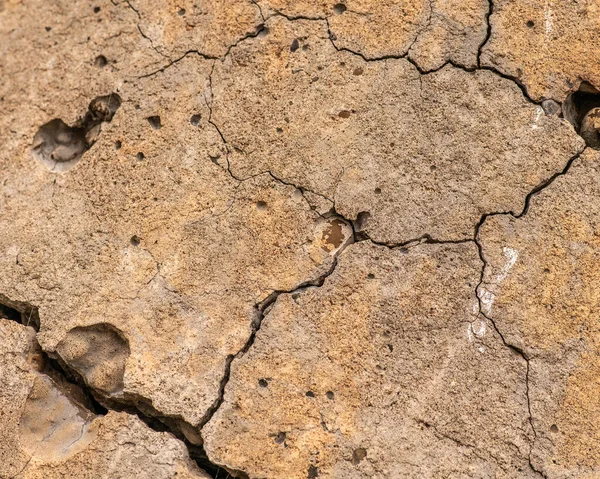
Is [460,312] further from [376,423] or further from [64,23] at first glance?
[64,23]

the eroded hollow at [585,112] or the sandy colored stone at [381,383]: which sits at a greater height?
the eroded hollow at [585,112]

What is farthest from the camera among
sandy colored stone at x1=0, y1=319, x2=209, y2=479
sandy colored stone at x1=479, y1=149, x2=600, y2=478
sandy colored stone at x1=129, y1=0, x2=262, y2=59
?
sandy colored stone at x1=129, y1=0, x2=262, y2=59

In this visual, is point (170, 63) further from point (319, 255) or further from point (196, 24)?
point (319, 255)

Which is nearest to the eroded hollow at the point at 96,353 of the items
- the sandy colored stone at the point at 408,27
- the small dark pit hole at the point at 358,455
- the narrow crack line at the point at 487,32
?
the small dark pit hole at the point at 358,455

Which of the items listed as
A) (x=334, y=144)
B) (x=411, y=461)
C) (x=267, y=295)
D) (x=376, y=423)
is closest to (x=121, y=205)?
(x=267, y=295)

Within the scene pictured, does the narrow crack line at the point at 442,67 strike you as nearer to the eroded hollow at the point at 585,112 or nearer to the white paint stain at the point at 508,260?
the eroded hollow at the point at 585,112

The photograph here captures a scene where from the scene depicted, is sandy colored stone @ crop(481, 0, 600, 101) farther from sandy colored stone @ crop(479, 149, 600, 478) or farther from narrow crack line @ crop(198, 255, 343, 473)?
narrow crack line @ crop(198, 255, 343, 473)

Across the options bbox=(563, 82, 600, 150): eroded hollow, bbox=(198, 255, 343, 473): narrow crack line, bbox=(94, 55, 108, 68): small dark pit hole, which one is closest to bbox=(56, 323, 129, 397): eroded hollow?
bbox=(198, 255, 343, 473): narrow crack line
